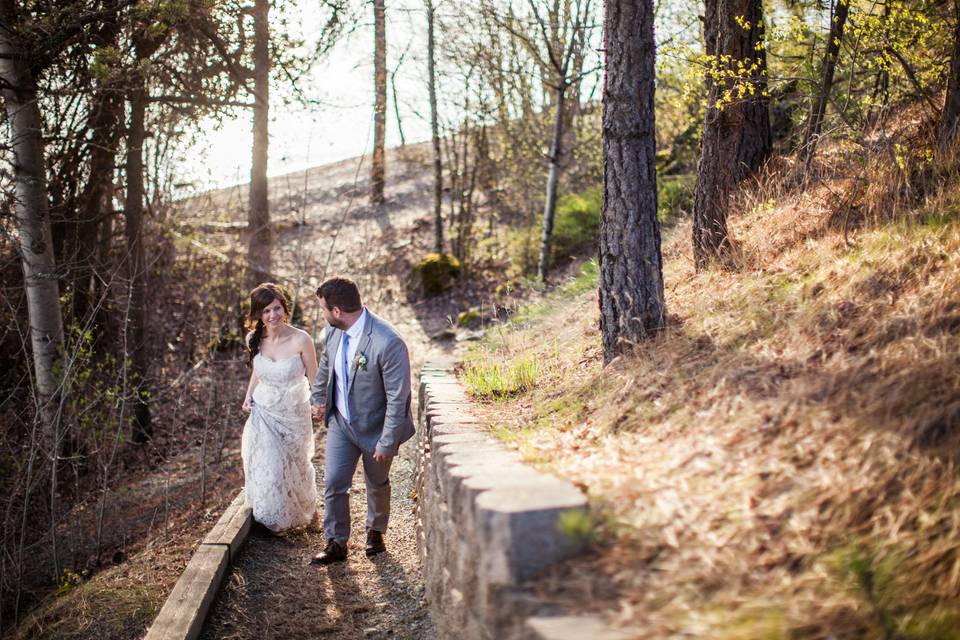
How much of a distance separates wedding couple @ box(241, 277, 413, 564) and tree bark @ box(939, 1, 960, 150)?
14.1ft

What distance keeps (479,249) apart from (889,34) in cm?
1191

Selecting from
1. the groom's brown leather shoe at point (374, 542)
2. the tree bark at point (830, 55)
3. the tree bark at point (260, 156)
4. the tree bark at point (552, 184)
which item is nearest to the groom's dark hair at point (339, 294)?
the groom's brown leather shoe at point (374, 542)

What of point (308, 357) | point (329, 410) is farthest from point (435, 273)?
point (329, 410)

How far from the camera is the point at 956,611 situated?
2.51 m

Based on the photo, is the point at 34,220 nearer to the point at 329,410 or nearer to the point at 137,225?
the point at 137,225

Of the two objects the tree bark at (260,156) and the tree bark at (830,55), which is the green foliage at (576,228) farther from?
the tree bark at (830,55)

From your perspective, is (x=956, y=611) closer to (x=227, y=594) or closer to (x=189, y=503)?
(x=227, y=594)

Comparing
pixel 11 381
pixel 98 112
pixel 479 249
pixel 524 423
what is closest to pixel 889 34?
pixel 524 423

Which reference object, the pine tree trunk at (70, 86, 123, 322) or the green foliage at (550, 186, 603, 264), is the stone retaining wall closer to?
the pine tree trunk at (70, 86, 123, 322)

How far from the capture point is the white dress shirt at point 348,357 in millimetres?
5629

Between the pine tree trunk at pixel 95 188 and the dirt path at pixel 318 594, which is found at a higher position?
the pine tree trunk at pixel 95 188

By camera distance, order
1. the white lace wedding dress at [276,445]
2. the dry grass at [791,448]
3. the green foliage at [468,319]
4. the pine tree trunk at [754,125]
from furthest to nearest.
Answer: the green foliage at [468,319], the pine tree trunk at [754,125], the white lace wedding dress at [276,445], the dry grass at [791,448]

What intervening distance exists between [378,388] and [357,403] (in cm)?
19

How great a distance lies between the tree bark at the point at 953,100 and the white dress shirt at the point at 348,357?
4390mm
